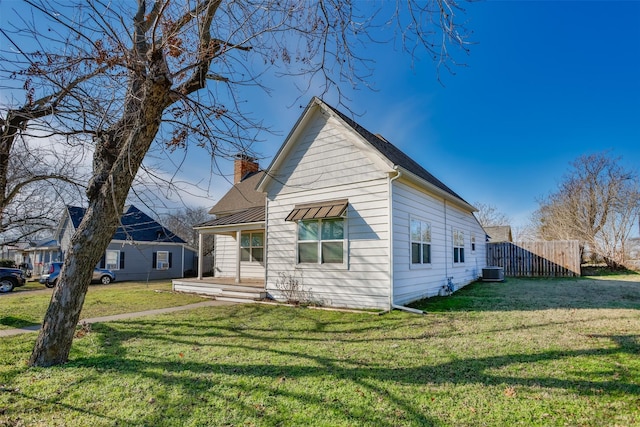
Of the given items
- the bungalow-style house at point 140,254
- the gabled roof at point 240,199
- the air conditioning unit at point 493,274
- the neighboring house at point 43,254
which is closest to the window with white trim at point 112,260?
the bungalow-style house at point 140,254

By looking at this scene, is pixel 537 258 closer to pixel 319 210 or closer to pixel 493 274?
pixel 493 274

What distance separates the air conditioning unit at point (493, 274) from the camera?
15828 mm

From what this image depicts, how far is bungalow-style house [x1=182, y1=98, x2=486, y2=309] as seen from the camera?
8.36 meters

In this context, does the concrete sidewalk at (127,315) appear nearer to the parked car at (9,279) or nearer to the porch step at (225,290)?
the porch step at (225,290)

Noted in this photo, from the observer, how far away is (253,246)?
14.4m

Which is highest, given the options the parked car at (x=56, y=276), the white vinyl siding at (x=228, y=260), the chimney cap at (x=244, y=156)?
the chimney cap at (x=244, y=156)

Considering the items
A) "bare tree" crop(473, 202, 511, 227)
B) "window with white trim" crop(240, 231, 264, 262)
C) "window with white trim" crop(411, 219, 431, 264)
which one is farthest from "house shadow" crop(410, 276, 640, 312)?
"bare tree" crop(473, 202, 511, 227)

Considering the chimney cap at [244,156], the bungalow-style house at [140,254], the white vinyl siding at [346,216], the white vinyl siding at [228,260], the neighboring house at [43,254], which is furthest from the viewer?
the neighboring house at [43,254]

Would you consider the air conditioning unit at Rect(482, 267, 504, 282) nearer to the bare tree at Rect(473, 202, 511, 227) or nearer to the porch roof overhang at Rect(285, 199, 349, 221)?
the porch roof overhang at Rect(285, 199, 349, 221)

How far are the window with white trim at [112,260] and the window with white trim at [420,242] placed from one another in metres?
20.5

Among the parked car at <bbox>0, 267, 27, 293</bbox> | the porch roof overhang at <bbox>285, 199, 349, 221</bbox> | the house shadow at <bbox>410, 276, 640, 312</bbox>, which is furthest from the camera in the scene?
the parked car at <bbox>0, 267, 27, 293</bbox>

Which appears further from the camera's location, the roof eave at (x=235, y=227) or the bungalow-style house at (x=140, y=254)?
the bungalow-style house at (x=140, y=254)

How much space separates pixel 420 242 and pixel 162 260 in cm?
2081

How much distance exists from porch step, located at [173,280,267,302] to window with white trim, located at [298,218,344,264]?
76.2 inches
